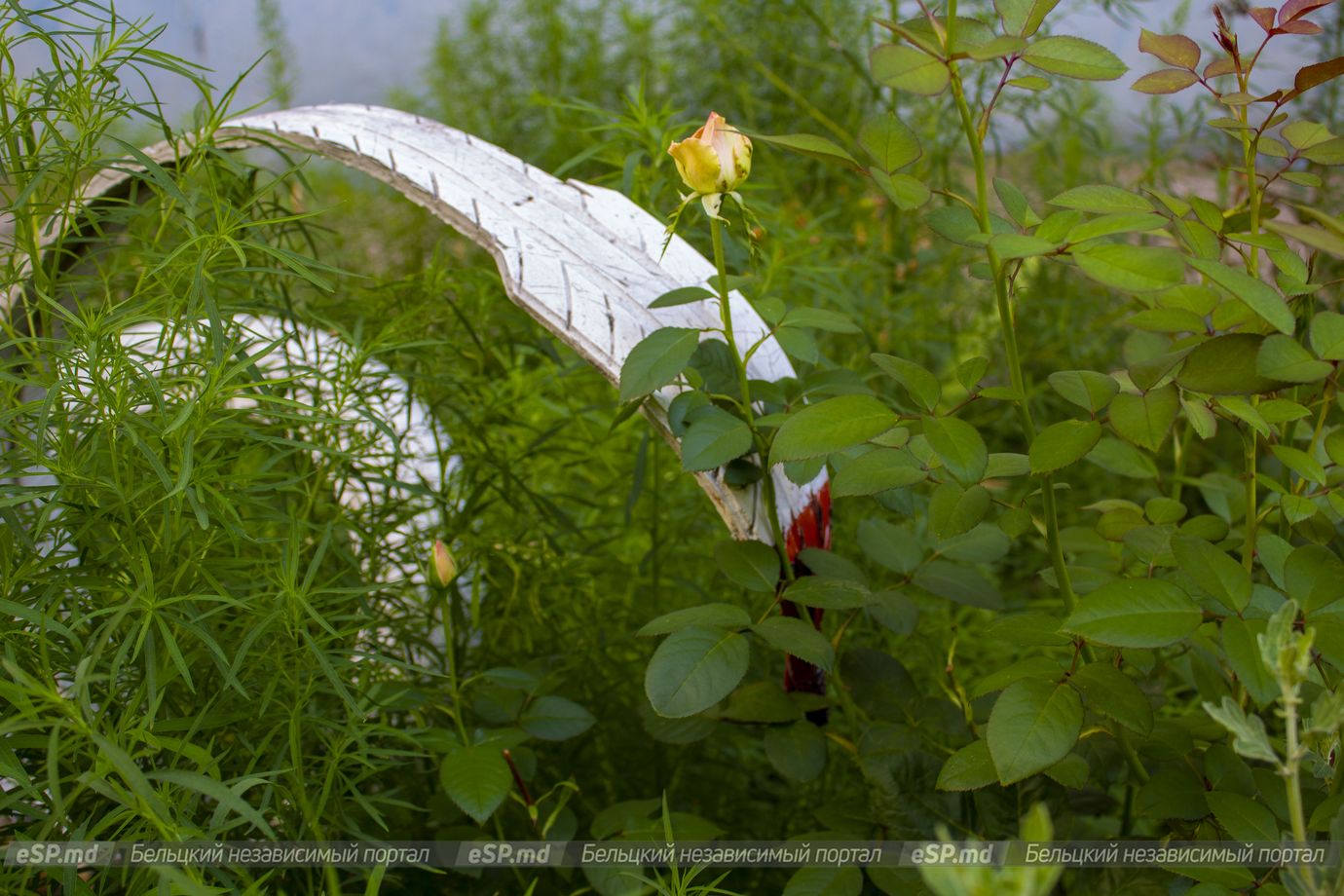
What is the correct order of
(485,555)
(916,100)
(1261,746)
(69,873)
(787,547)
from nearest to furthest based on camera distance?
1. (1261,746)
2. (69,873)
3. (787,547)
4. (485,555)
5. (916,100)

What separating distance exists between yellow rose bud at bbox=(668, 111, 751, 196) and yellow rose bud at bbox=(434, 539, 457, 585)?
0.81ft

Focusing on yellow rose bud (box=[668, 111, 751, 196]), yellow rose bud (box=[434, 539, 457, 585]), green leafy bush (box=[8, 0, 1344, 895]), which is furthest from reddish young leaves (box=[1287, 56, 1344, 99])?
yellow rose bud (box=[434, 539, 457, 585])

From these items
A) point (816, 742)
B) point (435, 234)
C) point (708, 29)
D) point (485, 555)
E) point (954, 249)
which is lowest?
point (816, 742)

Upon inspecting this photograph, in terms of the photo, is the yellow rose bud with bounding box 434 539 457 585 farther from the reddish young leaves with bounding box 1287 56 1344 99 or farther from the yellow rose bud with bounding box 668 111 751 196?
the reddish young leaves with bounding box 1287 56 1344 99

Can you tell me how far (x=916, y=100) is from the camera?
5.07 feet

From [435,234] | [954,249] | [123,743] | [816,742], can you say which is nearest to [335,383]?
[123,743]

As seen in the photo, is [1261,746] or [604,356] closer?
[1261,746]

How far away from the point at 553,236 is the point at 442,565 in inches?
8.8

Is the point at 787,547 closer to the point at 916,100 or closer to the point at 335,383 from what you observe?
the point at 335,383

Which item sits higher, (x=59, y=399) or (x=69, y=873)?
(x=59, y=399)

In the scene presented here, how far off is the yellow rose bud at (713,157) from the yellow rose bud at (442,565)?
9.8 inches

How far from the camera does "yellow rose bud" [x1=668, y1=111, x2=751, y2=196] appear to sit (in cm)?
54

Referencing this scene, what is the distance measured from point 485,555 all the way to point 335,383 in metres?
0.20

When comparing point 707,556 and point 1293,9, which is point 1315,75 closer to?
point 1293,9
